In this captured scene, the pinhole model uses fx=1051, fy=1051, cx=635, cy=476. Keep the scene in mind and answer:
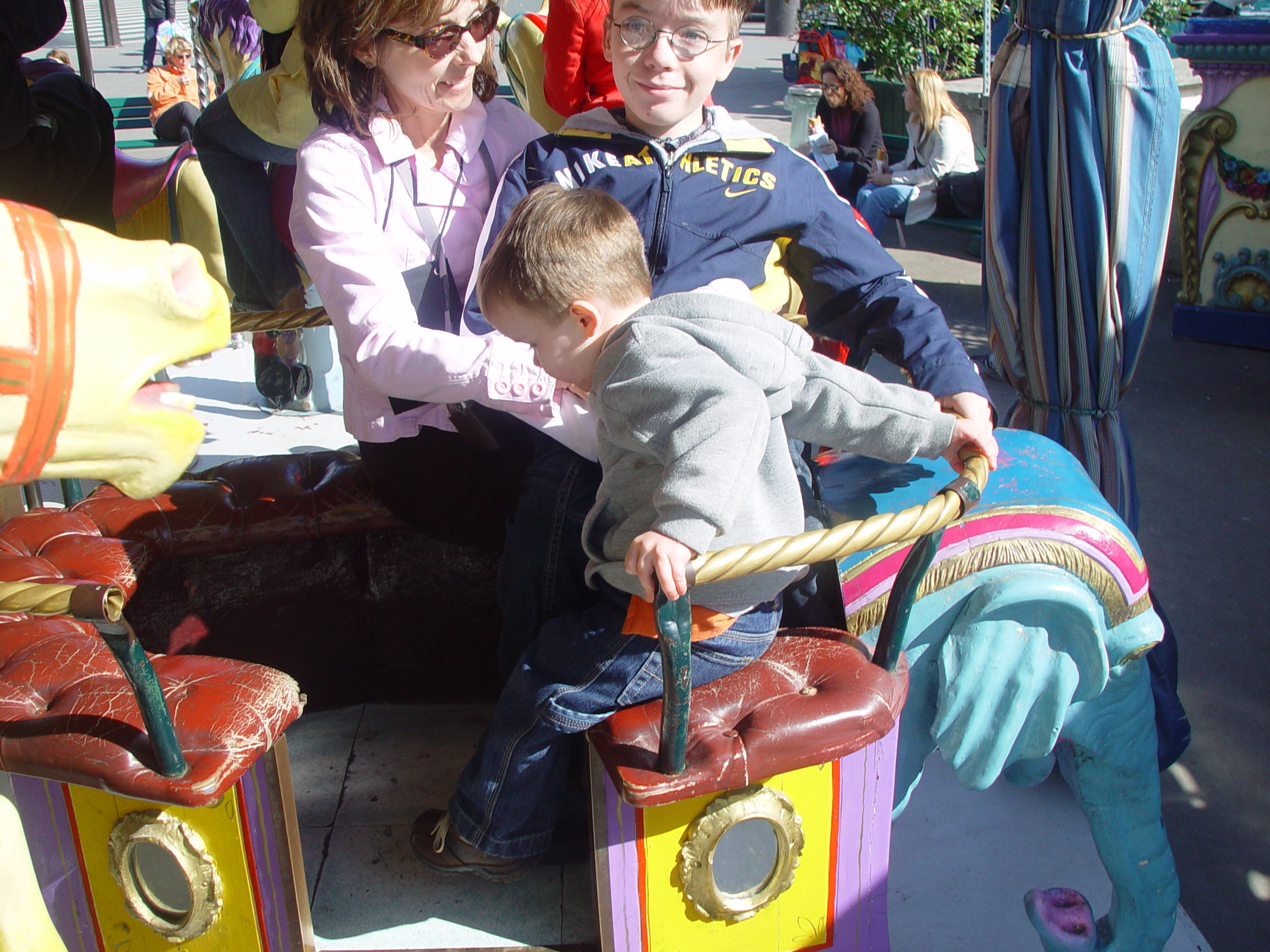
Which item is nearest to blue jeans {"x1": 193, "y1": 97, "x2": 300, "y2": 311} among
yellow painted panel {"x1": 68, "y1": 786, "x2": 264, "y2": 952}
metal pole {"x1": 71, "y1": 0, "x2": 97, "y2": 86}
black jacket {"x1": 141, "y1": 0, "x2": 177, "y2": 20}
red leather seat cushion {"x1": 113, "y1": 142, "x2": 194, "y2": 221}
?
red leather seat cushion {"x1": 113, "y1": 142, "x2": 194, "y2": 221}

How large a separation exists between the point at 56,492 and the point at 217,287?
302 cm

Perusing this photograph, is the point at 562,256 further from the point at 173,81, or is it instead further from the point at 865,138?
the point at 173,81

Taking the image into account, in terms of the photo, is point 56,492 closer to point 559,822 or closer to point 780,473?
point 559,822

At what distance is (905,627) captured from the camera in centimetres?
147

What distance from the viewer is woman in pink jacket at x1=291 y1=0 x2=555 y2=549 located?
157 centimetres

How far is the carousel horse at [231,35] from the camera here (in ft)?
14.9

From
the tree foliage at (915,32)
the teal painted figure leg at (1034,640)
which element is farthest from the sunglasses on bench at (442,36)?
the tree foliage at (915,32)

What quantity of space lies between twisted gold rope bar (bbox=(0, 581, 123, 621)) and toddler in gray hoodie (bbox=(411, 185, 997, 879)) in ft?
1.83

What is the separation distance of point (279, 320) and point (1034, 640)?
4.45ft

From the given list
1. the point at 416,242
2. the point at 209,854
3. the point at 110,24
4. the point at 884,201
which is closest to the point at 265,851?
the point at 209,854

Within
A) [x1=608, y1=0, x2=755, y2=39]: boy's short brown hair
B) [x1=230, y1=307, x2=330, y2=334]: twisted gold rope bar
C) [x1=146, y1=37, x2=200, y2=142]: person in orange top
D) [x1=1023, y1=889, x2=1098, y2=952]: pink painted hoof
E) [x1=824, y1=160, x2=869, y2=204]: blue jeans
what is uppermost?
[x1=608, y1=0, x2=755, y2=39]: boy's short brown hair

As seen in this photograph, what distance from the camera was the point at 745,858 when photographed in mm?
1509

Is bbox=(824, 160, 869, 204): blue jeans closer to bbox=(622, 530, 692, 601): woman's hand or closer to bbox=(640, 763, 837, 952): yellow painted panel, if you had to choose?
bbox=(640, 763, 837, 952): yellow painted panel

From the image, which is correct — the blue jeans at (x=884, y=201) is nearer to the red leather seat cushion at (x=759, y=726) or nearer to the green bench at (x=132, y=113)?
the green bench at (x=132, y=113)
